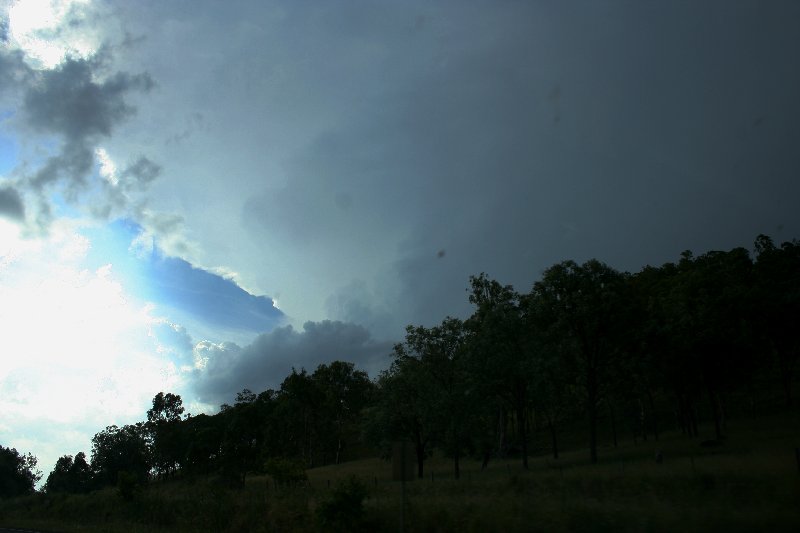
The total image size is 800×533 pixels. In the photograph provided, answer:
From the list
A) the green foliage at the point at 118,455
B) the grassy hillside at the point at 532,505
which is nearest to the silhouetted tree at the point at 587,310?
the grassy hillside at the point at 532,505

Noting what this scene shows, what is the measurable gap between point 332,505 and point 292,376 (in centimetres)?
9289

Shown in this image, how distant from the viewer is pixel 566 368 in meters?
56.2

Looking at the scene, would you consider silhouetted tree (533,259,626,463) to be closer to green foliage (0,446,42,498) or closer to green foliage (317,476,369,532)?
green foliage (317,476,369,532)

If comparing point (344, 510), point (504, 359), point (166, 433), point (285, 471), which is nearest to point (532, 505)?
point (344, 510)

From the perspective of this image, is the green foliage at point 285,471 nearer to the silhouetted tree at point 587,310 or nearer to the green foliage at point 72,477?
the silhouetted tree at point 587,310

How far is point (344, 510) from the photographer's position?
21391 mm

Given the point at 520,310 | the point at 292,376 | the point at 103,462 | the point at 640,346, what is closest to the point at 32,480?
the point at 103,462

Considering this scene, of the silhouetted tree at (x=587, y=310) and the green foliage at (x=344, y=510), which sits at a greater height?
the silhouetted tree at (x=587, y=310)

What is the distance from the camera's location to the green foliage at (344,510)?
69.3 feet

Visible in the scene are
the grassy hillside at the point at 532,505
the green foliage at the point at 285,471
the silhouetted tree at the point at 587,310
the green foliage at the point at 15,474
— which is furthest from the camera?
the green foliage at the point at 15,474

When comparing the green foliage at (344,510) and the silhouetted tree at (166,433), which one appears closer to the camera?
the green foliage at (344,510)

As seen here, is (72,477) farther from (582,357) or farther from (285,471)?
(582,357)

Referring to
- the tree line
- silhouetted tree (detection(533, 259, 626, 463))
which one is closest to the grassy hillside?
the tree line

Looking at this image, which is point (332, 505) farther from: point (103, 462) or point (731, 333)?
point (103, 462)
